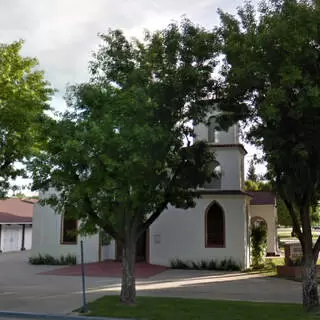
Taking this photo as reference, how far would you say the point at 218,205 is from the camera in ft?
74.0

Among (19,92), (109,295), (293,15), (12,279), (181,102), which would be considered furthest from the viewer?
(12,279)

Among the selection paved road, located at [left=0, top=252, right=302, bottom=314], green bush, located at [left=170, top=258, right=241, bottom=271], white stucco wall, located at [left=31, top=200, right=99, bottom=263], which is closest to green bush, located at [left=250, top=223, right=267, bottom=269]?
green bush, located at [left=170, top=258, right=241, bottom=271]

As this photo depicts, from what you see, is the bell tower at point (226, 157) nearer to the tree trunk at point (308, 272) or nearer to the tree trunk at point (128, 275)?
the tree trunk at point (308, 272)

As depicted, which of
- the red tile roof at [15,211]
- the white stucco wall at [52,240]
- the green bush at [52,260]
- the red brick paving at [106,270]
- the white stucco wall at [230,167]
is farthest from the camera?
the red tile roof at [15,211]

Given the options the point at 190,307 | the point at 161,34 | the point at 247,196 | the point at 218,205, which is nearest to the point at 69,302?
the point at 190,307

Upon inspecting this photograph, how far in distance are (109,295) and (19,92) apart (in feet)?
24.6

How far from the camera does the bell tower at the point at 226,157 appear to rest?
22.6 metres

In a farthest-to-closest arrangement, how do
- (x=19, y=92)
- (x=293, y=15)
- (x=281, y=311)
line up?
(x=19, y=92)
(x=281, y=311)
(x=293, y=15)

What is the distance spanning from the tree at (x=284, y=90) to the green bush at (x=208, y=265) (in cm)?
1010

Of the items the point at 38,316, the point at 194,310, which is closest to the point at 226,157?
the point at 194,310

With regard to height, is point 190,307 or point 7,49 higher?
point 7,49

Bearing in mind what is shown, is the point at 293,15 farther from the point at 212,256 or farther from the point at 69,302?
the point at 212,256

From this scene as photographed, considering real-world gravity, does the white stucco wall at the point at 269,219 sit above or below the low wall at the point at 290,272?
above

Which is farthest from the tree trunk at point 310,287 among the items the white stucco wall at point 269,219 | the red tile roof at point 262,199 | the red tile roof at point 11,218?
the red tile roof at point 11,218
